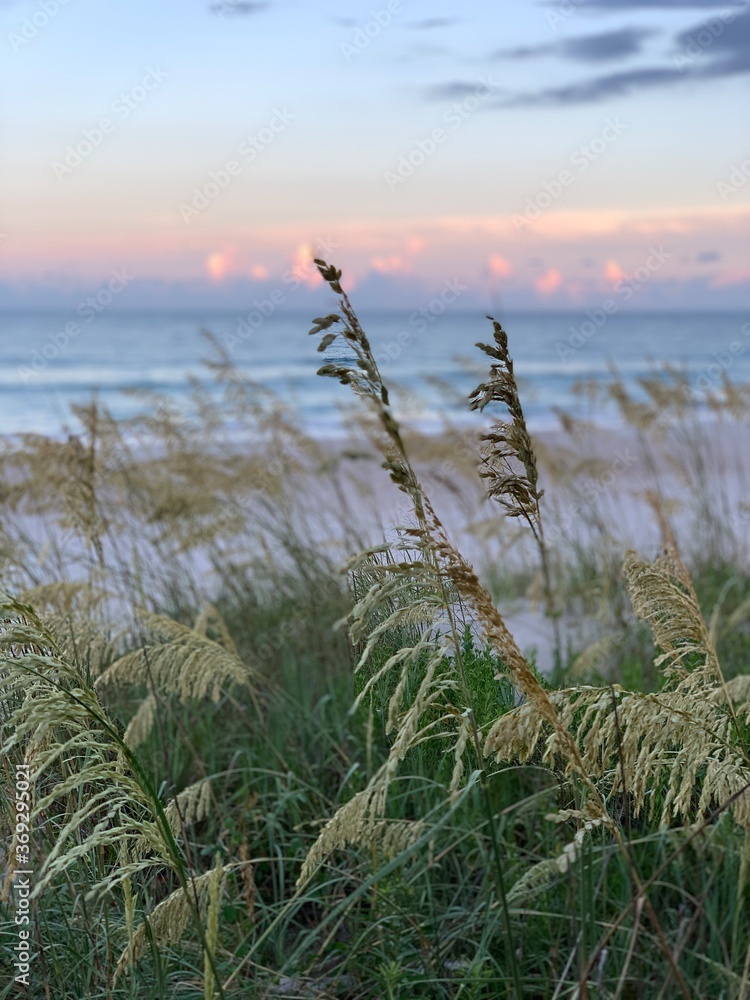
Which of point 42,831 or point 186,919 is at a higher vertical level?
point 42,831

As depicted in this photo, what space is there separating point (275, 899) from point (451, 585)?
1.68 meters

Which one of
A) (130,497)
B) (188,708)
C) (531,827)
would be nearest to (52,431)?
(130,497)

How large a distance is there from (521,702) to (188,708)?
82.4 inches

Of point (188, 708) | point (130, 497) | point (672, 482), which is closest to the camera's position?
point (188, 708)

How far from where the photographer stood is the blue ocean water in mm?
22891

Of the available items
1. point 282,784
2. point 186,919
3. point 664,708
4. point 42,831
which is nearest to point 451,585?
point 664,708

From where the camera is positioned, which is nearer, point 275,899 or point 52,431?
point 275,899

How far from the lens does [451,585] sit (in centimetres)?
146

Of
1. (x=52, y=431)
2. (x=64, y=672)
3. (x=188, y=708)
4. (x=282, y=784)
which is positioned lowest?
(x=282, y=784)

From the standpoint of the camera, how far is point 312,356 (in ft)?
145

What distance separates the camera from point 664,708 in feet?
4.83

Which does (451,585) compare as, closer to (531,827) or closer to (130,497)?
(531,827)

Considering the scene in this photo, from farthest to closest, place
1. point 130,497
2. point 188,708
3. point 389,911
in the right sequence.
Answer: point 130,497 < point 188,708 < point 389,911

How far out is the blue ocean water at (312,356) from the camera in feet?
75.1
